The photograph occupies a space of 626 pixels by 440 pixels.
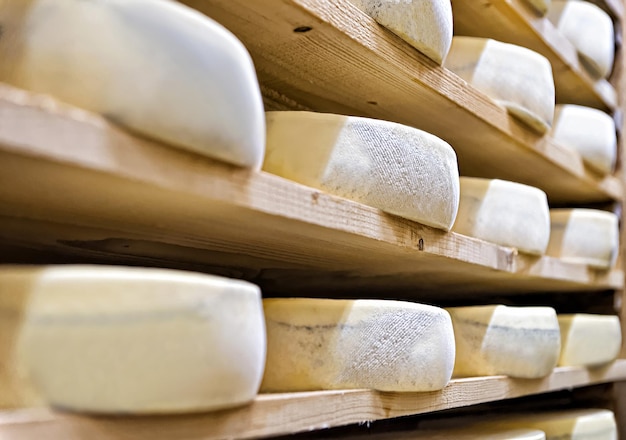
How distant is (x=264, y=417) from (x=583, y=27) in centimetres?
127

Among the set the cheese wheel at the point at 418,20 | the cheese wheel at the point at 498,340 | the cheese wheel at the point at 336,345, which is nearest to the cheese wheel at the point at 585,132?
the cheese wheel at the point at 498,340

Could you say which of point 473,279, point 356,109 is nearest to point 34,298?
point 356,109

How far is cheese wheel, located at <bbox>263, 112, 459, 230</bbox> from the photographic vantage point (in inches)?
A: 32.4

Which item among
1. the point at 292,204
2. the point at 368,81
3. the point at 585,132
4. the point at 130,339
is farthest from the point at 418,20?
the point at 585,132

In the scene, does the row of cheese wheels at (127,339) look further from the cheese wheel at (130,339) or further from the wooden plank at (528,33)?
the wooden plank at (528,33)

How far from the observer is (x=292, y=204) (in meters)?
0.73

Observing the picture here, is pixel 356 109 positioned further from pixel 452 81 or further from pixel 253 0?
pixel 253 0

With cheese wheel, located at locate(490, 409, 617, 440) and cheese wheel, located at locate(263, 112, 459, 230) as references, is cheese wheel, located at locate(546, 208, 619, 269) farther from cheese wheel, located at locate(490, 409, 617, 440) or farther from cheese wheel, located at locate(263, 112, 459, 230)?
cheese wheel, located at locate(263, 112, 459, 230)

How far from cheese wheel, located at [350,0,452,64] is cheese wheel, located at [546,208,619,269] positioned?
24.0 inches

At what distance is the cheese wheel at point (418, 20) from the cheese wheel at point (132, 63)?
33 cm

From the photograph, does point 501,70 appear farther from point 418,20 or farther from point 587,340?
point 587,340

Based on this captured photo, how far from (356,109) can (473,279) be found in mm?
411

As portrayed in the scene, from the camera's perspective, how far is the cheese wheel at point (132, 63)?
1.91ft

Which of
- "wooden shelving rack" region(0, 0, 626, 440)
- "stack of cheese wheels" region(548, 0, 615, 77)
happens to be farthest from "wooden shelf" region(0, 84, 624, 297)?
"stack of cheese wheels" region(548, 0, 615, 77)
